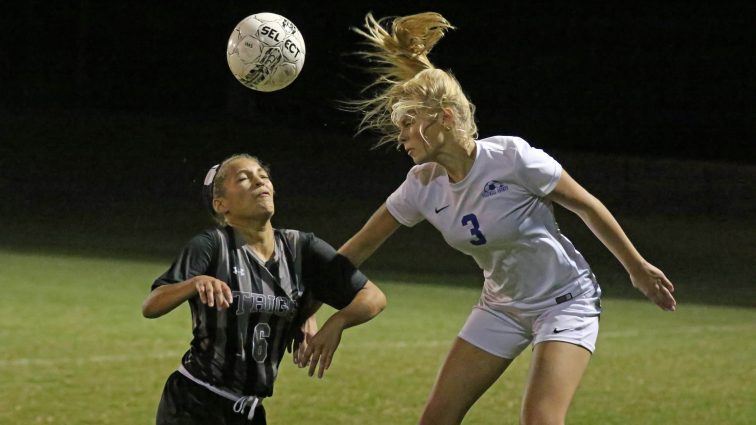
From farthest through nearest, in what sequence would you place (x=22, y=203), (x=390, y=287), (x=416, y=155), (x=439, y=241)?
(x=22, y=203) < (x=439, y=241) < (x=390, y=287) < (x=416, y=155)

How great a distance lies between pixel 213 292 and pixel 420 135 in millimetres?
1372

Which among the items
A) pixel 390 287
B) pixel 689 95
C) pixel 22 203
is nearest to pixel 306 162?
pixel 22 203

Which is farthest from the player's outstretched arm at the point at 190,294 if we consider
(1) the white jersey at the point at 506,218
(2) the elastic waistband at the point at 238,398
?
(1) the white jersey at the point at 506,218

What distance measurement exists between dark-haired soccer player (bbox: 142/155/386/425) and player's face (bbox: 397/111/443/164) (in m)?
0.63

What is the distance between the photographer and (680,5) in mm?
28250

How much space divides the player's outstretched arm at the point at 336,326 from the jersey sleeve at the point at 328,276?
6cm

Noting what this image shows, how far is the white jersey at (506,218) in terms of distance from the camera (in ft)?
19.6

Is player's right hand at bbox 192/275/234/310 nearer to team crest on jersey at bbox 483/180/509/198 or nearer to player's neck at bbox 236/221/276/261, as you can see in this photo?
player's neck at bbox 236/221/276/261

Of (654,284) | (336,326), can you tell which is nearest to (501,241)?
(654,284)

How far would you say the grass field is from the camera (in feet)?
29.2

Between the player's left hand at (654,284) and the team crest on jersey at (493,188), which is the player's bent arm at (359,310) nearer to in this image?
the team crest on jersey at (493,188)

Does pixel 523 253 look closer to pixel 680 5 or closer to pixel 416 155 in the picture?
pixel 416 155

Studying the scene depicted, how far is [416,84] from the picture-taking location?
6039 millimetres

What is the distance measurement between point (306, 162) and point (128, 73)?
6.47 metres
